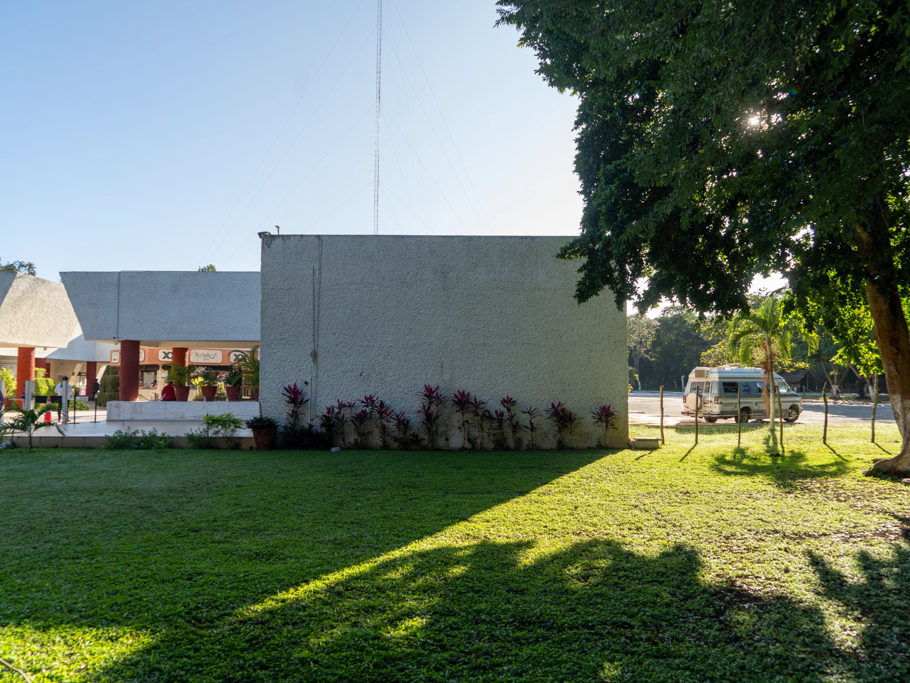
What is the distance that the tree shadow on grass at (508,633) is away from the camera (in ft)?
8.66

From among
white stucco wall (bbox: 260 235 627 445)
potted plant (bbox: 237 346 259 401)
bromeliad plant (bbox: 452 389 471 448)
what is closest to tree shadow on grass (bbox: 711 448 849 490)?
white stucco wall (bbox: 260 235 627 445)

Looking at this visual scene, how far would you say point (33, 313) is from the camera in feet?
67.6

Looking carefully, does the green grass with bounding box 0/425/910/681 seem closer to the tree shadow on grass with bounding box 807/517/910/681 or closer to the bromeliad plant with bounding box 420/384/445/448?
the tree shadow on grass with bounding box 807/517/910/681

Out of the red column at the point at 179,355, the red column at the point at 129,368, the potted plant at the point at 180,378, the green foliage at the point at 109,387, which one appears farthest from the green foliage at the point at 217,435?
the green foliage at the point at 109,387

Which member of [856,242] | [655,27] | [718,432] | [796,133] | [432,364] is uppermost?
[655,27]

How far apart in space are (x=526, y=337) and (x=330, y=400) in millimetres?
4479

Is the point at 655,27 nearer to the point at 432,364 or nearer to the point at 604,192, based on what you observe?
the point at 604,192

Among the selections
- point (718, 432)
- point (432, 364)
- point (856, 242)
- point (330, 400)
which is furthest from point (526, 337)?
point (718, 432)

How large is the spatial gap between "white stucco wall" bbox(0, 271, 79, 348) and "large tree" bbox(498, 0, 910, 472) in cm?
2060

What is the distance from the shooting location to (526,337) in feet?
37.7

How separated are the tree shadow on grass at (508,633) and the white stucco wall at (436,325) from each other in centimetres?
750

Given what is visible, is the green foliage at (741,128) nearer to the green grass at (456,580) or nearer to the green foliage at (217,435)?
the green grass at (456,580)

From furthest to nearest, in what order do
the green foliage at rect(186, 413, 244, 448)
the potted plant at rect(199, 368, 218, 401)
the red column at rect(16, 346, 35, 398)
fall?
the red column at rect(16, 346, 35, 398)
the potted plant at rect(199, 368, 218, 401)
the green foliage at rect(186, 413, 244, 448)

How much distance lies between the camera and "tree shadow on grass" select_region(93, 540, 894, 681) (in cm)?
264
